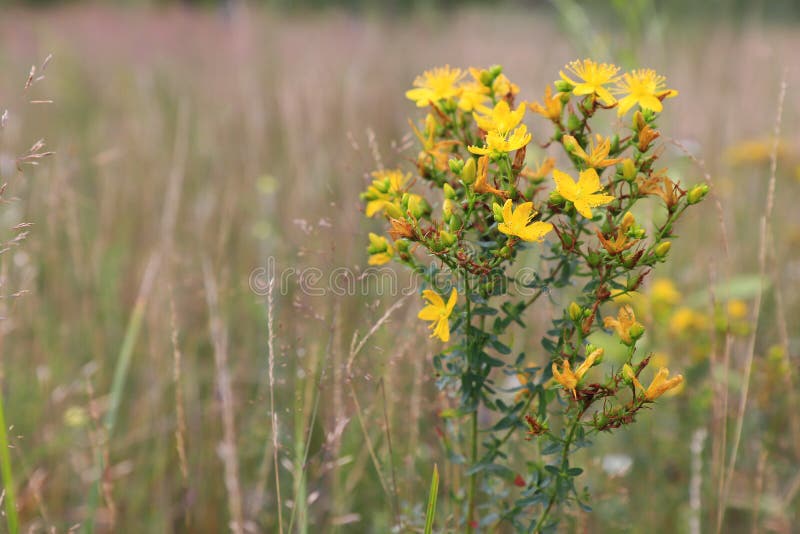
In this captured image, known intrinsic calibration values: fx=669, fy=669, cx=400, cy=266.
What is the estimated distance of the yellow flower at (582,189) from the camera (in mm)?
965

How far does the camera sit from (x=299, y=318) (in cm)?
228

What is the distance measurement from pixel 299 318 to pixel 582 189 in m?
1.46

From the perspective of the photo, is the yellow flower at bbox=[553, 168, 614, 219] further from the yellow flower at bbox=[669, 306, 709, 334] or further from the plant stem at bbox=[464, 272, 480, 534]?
the yellow flower at bbox=[669, 306, 709, 334]

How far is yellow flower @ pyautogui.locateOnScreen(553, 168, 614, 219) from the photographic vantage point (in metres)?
0.96

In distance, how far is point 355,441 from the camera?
192 centimetres

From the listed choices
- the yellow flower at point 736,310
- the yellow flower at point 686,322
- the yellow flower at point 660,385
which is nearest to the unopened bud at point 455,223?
the yellow flower at point 660,385

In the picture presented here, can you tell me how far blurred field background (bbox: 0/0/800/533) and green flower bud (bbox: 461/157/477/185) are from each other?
1.04 ft

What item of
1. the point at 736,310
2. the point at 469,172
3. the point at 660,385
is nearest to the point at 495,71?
the point at 469,172

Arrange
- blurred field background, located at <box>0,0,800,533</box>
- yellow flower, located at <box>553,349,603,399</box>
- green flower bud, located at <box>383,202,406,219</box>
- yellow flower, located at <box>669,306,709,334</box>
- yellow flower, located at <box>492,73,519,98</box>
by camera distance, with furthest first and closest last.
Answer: yellow flower, located at <box>669,306,709,334</box>, blurred field background, located at <box>0,0,800,533</box>, yellow flower, located at <box>492,73,519,98</box>, green flower bud, located at <box>383,202,406,219</box>, yellow flower, located at <box>553,349,603,399</box>

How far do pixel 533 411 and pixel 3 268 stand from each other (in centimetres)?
111

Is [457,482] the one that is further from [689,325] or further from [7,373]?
[7,373]

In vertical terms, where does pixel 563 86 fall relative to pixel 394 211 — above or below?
above

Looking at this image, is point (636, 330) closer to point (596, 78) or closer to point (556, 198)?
point (556, 198)

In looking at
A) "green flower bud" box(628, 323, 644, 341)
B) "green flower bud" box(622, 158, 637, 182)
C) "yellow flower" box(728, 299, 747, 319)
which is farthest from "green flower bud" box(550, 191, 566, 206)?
"yellow flower" box(728, 299, 747, 319)
